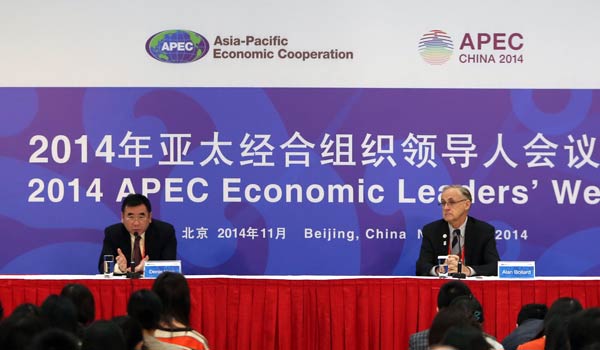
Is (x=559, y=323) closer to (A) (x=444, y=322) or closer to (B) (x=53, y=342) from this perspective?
(A) (x=444, y=322)

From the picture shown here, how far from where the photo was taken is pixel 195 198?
7.11 m

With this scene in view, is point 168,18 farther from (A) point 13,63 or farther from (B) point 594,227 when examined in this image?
(B) point 594,227

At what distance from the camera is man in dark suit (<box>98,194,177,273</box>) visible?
20.9ft

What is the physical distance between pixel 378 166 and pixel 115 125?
6.14 ft

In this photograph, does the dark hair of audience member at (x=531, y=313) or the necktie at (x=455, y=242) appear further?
the necktie at (x=455, y=242)

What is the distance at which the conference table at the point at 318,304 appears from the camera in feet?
18.2

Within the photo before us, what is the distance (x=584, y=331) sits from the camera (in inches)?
125

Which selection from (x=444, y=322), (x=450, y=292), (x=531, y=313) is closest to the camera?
(x=444, y=322)

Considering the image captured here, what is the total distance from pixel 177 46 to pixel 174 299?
332 cm

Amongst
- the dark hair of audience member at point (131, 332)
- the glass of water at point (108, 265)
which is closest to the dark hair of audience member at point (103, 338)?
the dark hair of audience member at point (131, 332)

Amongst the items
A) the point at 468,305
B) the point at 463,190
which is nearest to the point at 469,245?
the point at 463,190

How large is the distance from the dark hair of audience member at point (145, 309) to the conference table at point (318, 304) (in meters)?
1.77

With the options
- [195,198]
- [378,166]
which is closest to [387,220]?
[378,166]

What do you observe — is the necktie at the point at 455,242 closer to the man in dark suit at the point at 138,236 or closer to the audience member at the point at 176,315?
the man in dark suit at the point at 138,236
